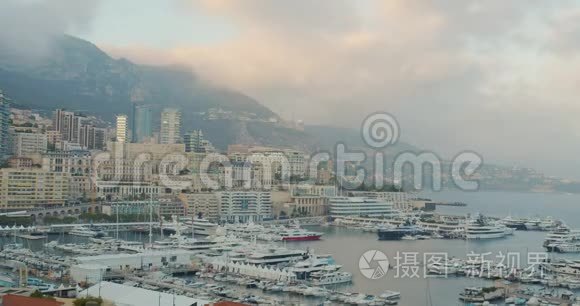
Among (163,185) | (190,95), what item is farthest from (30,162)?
(190,95)

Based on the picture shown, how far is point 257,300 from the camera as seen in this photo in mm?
9125

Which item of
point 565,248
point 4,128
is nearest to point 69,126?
point 4,128

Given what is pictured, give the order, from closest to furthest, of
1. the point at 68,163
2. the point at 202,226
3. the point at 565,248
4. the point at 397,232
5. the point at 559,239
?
the point at 565,248, the point at 559,239, the point at 397,232, the point at 202,226, the point at 68,163

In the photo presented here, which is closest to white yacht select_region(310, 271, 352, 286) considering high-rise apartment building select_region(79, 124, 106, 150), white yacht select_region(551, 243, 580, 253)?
white yacht select_region(551, 243, 580, 253)

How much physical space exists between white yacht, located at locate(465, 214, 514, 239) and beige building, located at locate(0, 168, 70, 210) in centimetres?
1154

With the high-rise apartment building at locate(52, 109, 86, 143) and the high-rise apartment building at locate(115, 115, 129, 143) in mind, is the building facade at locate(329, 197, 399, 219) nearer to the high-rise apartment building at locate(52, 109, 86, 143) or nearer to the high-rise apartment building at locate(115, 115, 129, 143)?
the high-rise apartment building at locate(52, 109, 86, 143)

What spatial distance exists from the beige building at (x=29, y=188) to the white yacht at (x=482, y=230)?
11.5 meters

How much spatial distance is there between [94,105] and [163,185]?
2323 centimetres

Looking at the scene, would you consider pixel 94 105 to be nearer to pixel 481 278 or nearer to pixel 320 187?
pixel 320 187

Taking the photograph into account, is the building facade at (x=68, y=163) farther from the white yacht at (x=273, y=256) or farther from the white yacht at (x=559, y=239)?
the white yacht at (x=559, y=239)

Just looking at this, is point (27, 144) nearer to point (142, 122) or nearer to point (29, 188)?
point (29, 188)

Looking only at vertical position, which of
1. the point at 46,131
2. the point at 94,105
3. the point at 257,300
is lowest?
the point at 257,300

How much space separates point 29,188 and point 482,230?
40.9ft

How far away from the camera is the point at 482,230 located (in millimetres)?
19125
